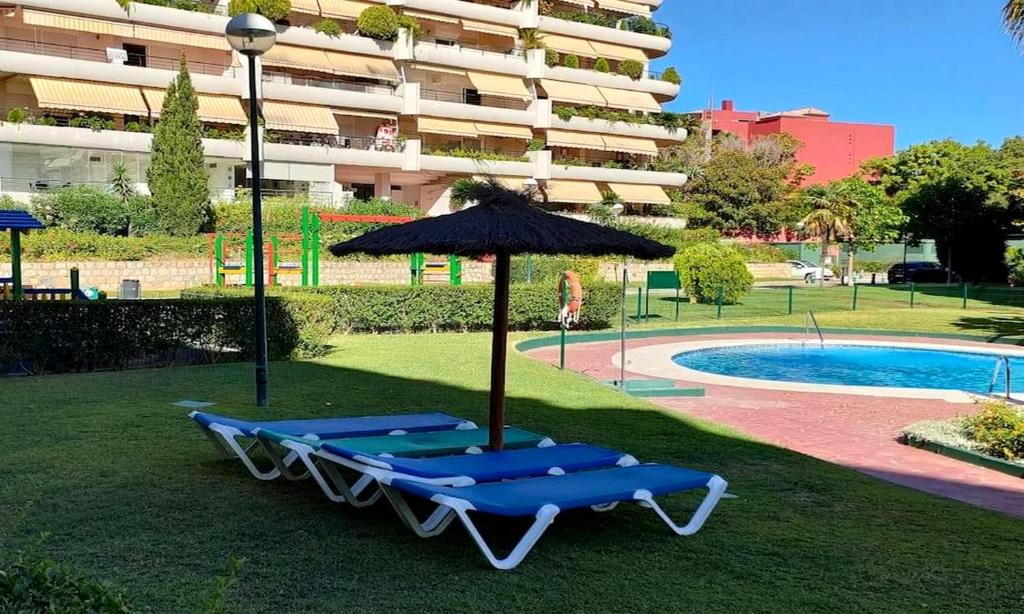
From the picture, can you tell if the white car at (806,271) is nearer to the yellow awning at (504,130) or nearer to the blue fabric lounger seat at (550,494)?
the yellow awning at (504,130)

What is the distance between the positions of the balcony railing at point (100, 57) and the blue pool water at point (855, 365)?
106ft

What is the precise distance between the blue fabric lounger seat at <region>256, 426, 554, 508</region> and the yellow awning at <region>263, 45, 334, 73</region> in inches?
1563

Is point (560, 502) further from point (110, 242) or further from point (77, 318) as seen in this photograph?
point (110, 242)

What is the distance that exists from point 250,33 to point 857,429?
812cm

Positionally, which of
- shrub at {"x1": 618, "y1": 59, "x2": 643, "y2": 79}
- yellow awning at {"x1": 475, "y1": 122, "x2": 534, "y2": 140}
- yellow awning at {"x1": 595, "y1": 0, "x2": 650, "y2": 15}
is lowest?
yellow awning at {"x1": 475, "y1": 122, "x2": 534, "y2": 140}

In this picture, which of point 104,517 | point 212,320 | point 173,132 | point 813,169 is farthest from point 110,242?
point 813,169

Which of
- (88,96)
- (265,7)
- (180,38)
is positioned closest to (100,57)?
(180,38)

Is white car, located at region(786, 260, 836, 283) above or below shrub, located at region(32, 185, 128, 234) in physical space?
below

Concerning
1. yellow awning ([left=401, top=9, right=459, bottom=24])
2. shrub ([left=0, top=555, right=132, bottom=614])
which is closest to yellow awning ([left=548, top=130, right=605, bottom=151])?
yellow awning ([left=401, top=9, right=459, bottom=24])

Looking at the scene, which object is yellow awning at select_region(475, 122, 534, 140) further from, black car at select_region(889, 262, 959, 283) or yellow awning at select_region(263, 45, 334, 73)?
black car at select_region(889, 262, 959, 283)

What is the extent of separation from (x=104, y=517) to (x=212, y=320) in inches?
327

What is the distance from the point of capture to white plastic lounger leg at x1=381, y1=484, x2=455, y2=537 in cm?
529

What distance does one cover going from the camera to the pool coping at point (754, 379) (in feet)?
43.2

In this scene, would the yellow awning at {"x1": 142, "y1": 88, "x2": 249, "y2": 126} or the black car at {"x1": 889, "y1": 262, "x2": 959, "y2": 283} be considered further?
the black car at {"x1": 889, "y1": 262, "x2": 959, "y2": 283}
